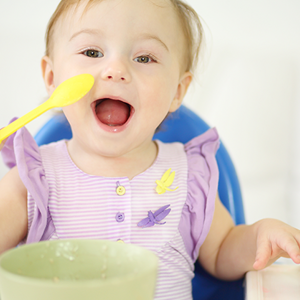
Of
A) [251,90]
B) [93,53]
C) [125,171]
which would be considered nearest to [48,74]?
[93,53]

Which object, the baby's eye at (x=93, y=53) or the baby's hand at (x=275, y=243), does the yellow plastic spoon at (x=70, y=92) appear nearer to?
the baby's eye at (x=93, y=53)

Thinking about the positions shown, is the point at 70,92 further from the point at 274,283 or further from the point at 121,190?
the point at 274,283

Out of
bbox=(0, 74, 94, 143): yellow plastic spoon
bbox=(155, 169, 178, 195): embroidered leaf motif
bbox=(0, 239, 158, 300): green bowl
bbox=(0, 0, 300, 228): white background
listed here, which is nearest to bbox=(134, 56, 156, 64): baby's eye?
bbox=(0, 74, 94, 143): yellow plastic spoon

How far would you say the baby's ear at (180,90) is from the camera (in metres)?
0.85

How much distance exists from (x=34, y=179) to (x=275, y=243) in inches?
16.7

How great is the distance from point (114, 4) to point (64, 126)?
1.21ft

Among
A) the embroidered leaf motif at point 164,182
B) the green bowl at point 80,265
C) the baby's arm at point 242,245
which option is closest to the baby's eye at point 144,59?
the embroidered leaf motif at point 164,182

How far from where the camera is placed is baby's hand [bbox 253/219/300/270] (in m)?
0.57

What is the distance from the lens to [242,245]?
0.72m

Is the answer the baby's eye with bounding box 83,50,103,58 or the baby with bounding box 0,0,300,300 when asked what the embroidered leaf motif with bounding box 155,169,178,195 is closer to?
the baby with bounding box 0,0,300,300

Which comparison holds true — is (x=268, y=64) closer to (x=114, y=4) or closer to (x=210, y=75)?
(x=210, y=75)

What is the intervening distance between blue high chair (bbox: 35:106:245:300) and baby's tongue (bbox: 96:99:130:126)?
25cm

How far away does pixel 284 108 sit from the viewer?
167cm

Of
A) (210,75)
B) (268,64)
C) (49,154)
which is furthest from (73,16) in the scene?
(268,64)
